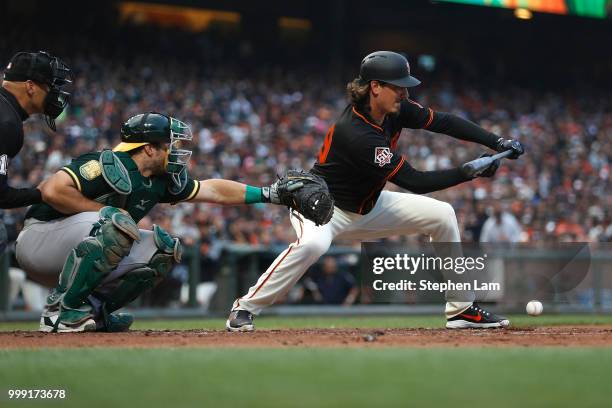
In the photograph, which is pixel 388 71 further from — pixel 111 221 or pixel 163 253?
pixel 111 221

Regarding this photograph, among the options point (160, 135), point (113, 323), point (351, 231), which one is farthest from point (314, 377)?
point (351, 231)

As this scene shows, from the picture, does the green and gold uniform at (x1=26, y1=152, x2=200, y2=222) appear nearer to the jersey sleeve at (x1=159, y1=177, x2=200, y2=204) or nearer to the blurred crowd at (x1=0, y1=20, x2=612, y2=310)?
the jersey sleeve at (x1=159, y1=177, x2=200, y2=204)

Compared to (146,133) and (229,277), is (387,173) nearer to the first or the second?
(146,133)

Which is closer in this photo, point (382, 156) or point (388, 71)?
point (382, 156)

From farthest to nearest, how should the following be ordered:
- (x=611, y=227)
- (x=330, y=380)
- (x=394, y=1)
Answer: (x=394, y=1)
(x=611, y=227)
(x=330, y=380)

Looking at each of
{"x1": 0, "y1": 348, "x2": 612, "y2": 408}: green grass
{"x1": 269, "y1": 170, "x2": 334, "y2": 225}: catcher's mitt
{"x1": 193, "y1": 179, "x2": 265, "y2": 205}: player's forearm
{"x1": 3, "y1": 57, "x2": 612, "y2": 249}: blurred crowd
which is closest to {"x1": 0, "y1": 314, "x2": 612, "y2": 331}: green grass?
{"x1": 193, "y1": 179, "x2": 265, "y2": 205}: player's forearm

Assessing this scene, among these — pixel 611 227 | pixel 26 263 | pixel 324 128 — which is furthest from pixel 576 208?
pixel 26 263
